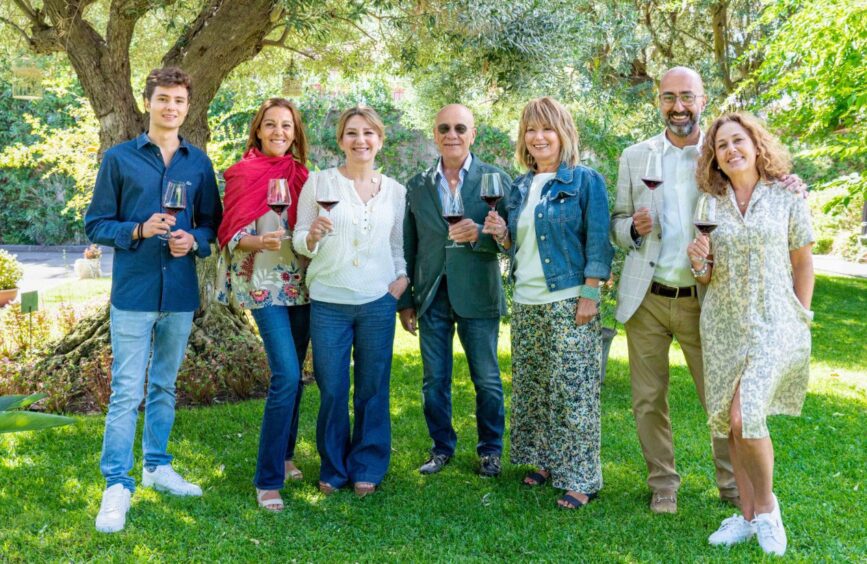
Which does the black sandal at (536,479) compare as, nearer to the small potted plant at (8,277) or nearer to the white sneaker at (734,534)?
the white sneaker at (734,534)

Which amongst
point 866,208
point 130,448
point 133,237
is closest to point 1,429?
point 133,237

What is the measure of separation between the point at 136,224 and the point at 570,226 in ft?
7.01

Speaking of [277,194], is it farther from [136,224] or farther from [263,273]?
[136,224]

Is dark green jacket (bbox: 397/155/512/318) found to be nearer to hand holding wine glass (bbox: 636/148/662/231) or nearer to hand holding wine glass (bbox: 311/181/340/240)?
hand holding wine glass (bbox: 311/181/340/240)

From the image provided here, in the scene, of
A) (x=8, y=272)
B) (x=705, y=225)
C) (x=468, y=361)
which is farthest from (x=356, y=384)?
(x=8, y=272)

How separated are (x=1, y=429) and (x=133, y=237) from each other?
2.56 meters

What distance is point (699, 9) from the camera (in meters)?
13.0

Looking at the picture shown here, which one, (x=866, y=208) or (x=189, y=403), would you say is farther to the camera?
(x=866, y=208)

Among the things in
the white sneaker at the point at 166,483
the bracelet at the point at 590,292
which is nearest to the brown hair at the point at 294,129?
the bracelet at the point at 590,292

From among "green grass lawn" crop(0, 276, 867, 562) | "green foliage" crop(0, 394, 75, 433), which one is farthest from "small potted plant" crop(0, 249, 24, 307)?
"green foliage" crop(0, 394, 75, 433)

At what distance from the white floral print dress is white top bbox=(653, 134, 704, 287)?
0.19 meters

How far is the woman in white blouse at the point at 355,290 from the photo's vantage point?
Answer: 3.99m

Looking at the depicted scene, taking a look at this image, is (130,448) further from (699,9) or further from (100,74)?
(699,9)

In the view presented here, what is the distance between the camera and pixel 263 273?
13.1 feet
